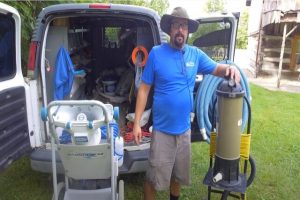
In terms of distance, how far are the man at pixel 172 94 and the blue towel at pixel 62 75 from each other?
1370mm

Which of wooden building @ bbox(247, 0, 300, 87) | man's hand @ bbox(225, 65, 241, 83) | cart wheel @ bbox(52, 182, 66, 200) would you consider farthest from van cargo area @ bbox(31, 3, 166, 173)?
wooden building @ bbox(247, 0, 300, 87)

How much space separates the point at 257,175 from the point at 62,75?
2.73 meters

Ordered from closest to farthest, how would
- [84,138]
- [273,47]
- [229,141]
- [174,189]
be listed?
[84,138] < [229,141] < [174,189] < [273,47]

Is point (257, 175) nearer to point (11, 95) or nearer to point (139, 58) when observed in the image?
point (139, 58)

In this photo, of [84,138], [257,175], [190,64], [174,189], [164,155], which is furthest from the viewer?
[257,175]

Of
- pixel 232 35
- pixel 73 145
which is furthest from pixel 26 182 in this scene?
pixel 232 35

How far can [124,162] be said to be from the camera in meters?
3.42

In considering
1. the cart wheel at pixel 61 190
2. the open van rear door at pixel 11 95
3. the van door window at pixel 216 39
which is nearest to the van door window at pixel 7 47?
the open van rear door at pixel 11 95

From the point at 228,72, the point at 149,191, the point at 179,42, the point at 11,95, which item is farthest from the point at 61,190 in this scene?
the point at 228,72

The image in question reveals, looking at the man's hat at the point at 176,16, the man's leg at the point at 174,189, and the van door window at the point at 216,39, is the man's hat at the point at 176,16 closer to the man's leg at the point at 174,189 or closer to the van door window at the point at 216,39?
the van door window at the point at 216,39

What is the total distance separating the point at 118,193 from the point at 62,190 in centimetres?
58

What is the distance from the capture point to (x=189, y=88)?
298 centimetres

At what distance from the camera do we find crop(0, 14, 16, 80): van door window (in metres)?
3.13

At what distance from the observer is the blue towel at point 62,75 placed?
3.95 meters
